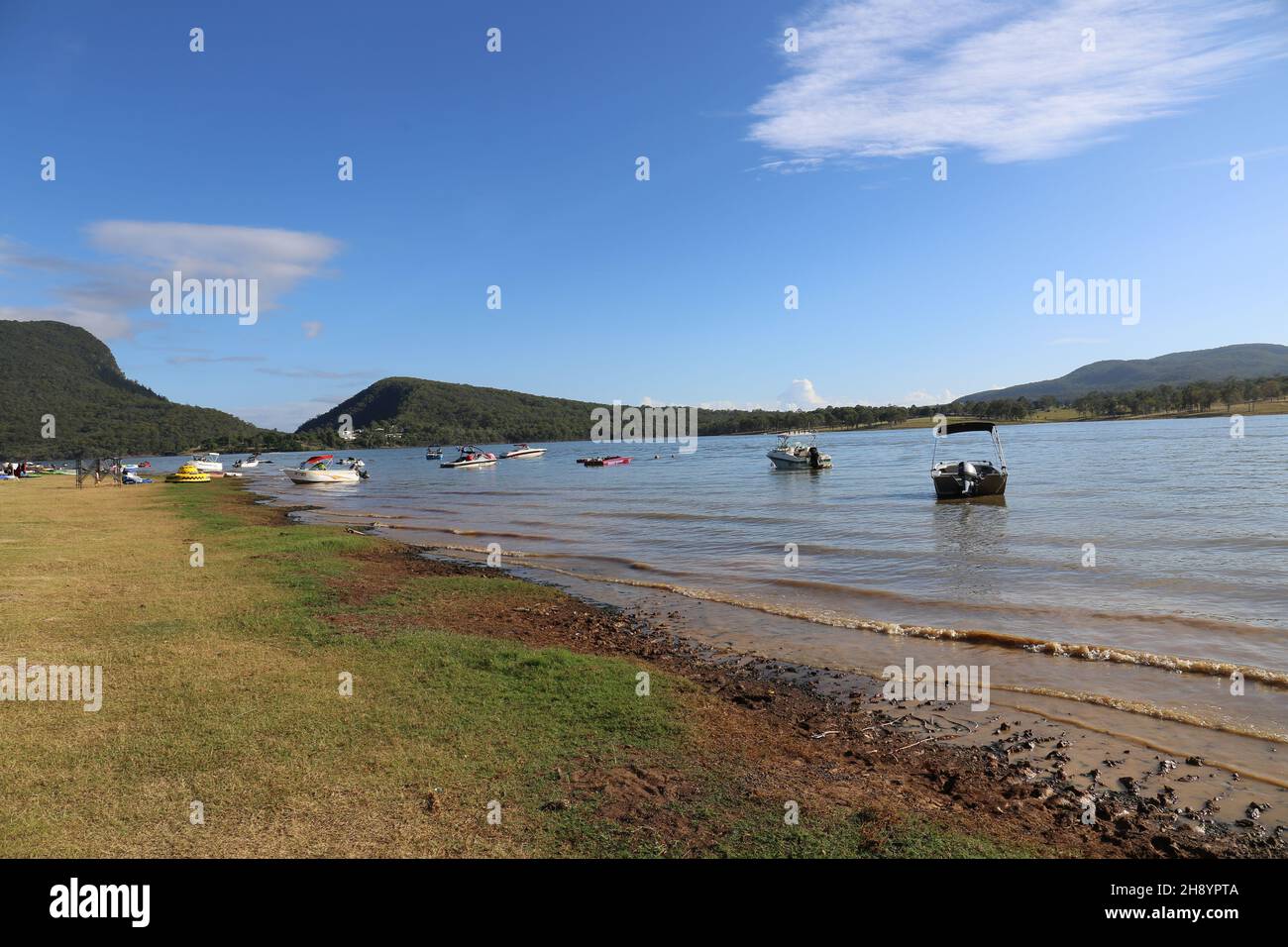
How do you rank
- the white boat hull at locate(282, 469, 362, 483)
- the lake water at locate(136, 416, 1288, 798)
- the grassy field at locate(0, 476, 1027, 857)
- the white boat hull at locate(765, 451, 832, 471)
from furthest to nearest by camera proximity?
the white boat hull at locate(282, 469, 362, 483) < the white boat hull at locate(765, 451, 832, 471) < the lake water at locate(136, 416, 1288, 798) < the grassy field at locate(0, 476, 1027, 857)

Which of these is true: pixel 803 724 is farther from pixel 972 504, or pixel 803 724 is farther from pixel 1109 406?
pixel 1109 406

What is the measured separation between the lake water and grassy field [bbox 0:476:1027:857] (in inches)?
190

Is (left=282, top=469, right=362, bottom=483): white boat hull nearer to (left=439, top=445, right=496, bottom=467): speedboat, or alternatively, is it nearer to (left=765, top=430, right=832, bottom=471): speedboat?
(left=439, top=445, right=496, bottom=467): speedboat

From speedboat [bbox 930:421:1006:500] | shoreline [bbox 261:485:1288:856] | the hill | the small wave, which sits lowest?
the small wave

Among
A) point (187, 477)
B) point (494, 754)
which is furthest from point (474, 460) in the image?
point (494, 754)

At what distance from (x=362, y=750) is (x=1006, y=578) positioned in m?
16.5

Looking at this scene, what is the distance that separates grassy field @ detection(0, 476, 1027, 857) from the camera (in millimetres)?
4863

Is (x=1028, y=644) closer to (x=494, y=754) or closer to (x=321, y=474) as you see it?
(x=494, y=754)

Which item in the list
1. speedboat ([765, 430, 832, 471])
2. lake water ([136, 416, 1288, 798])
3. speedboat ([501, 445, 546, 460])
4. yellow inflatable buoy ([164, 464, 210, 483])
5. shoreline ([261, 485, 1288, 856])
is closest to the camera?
shoreline ([261, 485, 1288, 856])

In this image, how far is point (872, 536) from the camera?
25781 millimetres

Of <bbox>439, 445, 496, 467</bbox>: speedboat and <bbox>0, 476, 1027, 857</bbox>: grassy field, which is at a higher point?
<bbox>439, 445, 496, 467</bbox>: speedboat

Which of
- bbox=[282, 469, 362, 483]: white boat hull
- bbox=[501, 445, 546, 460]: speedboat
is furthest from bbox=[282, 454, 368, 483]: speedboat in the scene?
bbox=[501, 445, 546, 460]: speedboat

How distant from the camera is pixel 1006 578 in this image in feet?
58.1
